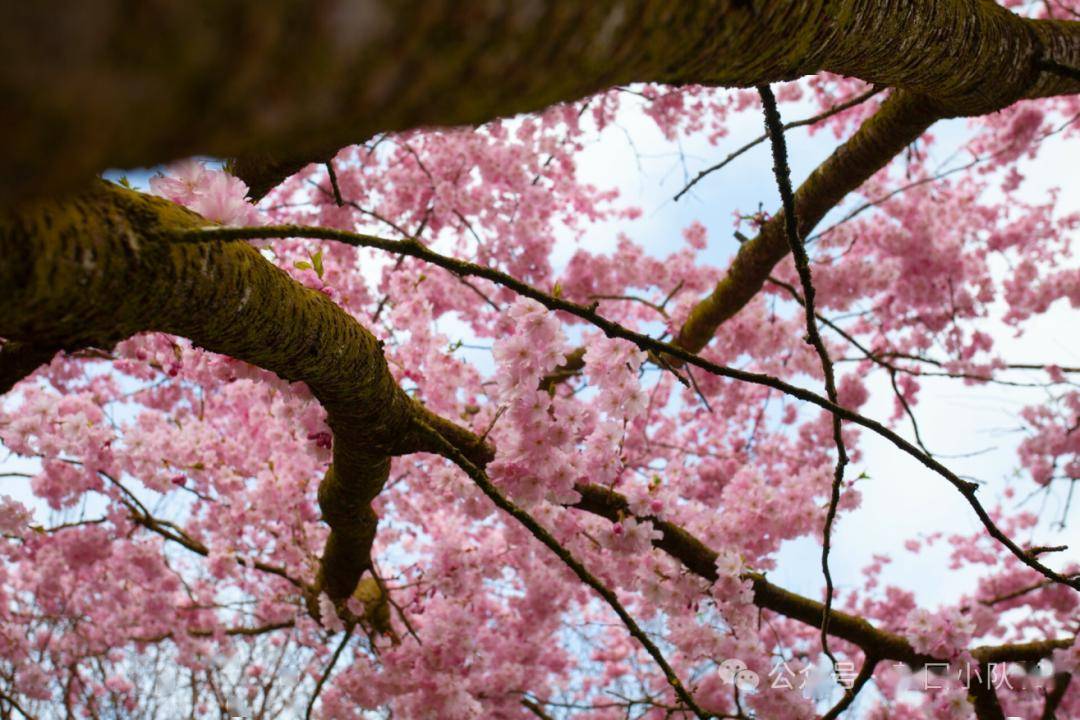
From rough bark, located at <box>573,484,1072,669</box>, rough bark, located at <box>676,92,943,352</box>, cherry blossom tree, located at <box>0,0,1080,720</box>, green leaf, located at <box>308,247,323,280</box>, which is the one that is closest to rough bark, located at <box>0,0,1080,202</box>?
cherry blossom tree, located at <box>0,0,1080,720</box>

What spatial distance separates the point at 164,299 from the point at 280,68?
3.18 ft

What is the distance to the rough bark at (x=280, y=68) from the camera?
32cm

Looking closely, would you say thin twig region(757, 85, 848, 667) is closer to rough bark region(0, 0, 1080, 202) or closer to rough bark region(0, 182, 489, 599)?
rough bark region(0, 0, 1080, 202)

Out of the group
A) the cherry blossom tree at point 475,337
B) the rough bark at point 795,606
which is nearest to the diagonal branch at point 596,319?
the cherry blossom tree at point 475,337

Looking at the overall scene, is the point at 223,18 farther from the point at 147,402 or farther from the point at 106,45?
the point at 147,402

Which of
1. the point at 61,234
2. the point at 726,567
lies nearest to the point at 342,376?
the point at 61,234

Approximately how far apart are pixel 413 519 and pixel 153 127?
7130 mm

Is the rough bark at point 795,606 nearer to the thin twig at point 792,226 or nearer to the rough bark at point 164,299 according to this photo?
the rough bark at point 164,299

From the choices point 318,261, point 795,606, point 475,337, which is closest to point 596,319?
point 318,261

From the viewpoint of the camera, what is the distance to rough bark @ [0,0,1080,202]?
12.6 inches

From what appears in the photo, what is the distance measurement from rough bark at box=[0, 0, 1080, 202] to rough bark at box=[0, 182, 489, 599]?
69 cm

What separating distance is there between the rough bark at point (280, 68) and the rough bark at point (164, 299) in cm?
69

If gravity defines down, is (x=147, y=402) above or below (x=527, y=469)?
above

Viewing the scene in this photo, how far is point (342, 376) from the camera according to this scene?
189 cm
